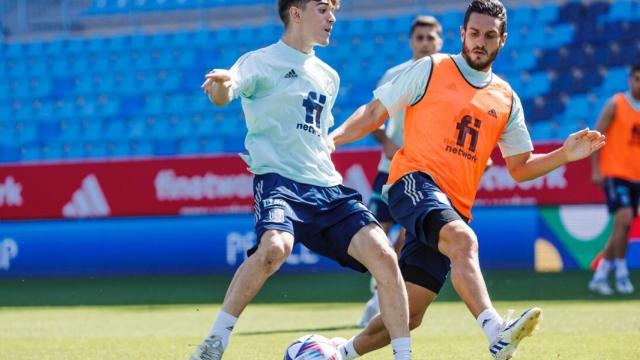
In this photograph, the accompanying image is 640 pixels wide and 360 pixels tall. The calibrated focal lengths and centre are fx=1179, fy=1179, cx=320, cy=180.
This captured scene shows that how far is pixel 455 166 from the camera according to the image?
21.2 ft

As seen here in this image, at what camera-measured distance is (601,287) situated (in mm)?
12430

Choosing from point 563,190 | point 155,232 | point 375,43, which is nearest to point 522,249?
point 563,190

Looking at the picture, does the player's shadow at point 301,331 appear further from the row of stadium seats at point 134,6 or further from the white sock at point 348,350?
the row of stadium seats at point 134,6

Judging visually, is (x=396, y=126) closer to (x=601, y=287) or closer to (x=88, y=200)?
(x=601, y=287)

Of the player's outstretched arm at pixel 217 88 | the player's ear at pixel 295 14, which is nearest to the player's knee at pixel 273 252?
the player's outstretched arm at pixel 217 88

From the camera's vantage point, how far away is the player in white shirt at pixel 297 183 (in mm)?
5988

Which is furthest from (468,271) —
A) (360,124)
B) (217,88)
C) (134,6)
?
(134,6)

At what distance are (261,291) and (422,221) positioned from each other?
754cm

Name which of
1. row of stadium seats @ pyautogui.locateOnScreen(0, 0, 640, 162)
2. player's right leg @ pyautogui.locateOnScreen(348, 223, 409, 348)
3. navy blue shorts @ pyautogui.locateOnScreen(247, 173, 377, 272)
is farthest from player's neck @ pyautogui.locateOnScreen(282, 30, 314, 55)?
row of stadium seats @ pyautogui.locateOnScreen(0, 0, 640, 162)

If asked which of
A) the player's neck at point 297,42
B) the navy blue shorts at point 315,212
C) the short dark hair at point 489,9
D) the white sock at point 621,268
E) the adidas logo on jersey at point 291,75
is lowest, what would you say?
the white sock at point 621,268

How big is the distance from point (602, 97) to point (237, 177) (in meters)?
6.69

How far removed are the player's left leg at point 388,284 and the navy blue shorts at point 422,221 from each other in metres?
0.22

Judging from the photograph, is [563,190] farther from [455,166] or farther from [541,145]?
[455,166]

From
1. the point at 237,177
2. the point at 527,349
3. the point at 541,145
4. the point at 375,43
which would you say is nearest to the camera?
the point at 527,349
